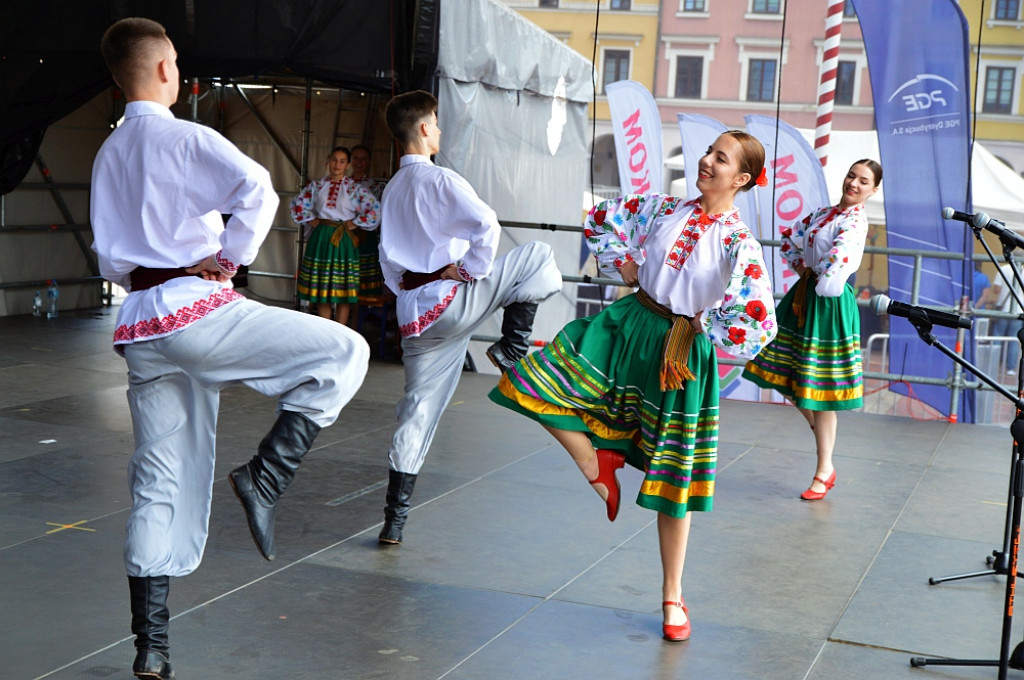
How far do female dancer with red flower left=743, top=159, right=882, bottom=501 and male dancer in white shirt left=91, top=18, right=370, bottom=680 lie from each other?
2.60 metres

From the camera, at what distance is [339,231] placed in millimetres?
7957

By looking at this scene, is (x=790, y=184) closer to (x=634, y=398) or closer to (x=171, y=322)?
(x=634, y=398)

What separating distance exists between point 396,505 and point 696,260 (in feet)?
4.48

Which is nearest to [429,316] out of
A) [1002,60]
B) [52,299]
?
[52,299]

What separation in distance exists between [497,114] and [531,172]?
2.56 feet

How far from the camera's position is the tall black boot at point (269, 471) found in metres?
2.46

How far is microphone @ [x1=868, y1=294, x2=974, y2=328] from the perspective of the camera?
2266mm

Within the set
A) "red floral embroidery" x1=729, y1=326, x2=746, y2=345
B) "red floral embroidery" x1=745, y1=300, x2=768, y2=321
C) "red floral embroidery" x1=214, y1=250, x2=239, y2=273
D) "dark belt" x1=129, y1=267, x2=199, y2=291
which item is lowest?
"red floral embroidery" x1=729, y1=326, x2=746, y2=345

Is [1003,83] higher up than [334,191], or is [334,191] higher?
[1003,83]

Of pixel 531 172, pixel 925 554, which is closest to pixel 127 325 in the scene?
pixel 925 554

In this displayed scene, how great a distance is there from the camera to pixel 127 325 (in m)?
2.42

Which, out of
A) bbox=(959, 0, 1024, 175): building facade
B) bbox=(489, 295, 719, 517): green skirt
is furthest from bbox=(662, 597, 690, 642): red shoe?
bbox=(959, 0, 1024, 175): building facade

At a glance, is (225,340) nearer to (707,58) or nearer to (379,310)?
(379,310)

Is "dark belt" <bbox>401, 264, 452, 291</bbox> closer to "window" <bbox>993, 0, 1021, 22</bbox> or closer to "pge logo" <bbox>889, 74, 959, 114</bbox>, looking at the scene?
"pge logo" <bbox>889, 74, 959, 114</bbox>
